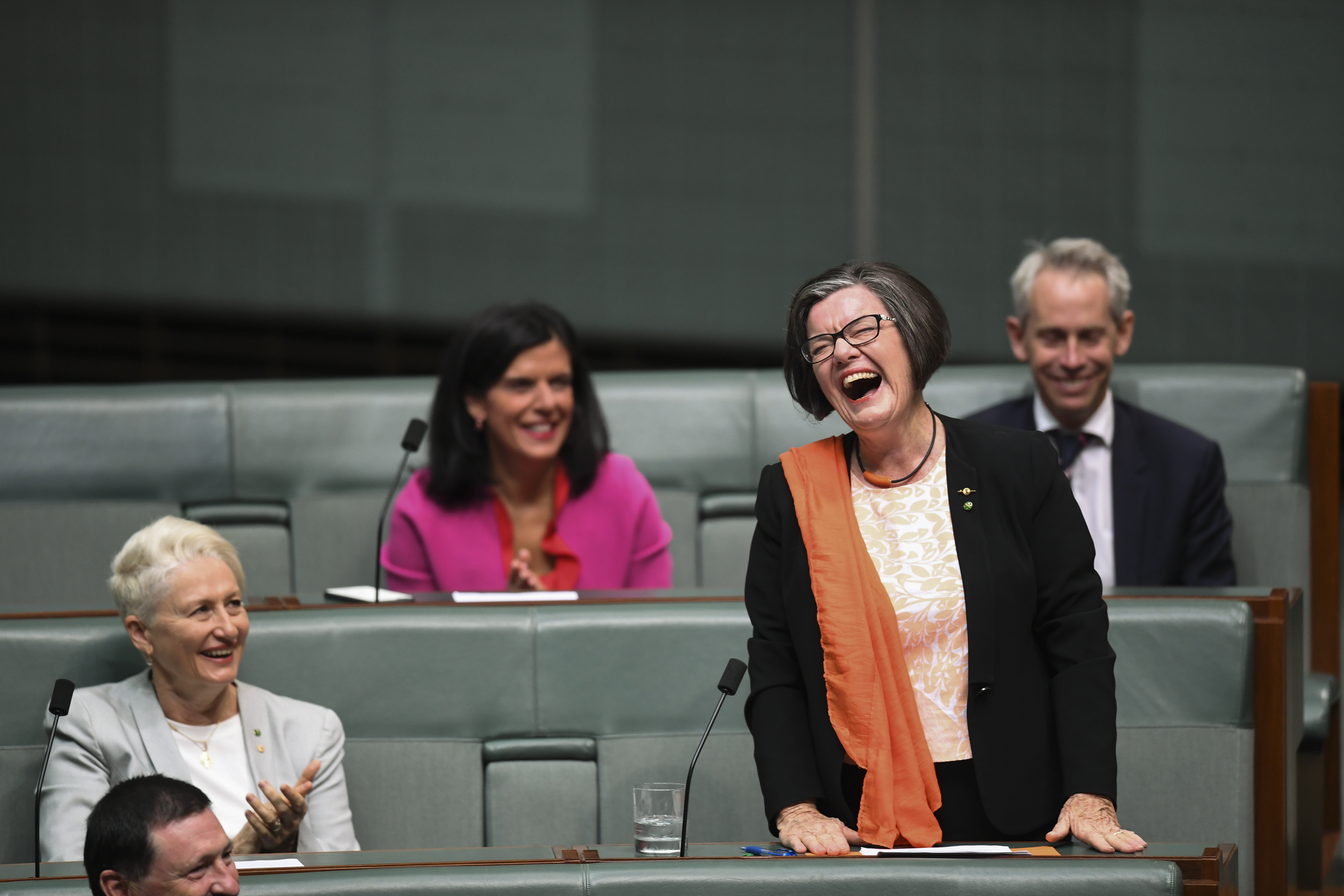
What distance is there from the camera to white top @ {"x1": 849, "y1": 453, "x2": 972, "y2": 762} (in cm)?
155

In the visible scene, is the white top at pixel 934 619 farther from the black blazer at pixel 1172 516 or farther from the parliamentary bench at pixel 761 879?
the black blazer at pixel 1172 516

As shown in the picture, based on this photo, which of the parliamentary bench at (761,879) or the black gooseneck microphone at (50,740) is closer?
the parliamentary bench at (761,879)

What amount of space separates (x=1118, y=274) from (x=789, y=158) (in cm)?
311

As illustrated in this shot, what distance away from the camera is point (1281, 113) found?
5461mm

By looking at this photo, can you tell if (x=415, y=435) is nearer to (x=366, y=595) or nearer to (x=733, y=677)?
(x=366, y=595)

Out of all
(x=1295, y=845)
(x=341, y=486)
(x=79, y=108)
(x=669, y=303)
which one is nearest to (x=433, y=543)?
(x=341, y=486)

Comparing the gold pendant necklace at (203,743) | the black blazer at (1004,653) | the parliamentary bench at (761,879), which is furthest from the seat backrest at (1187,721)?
the gold pendant necklace at (203,743)

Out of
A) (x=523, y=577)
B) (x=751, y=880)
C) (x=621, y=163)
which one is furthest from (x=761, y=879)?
(x=621, y=163)

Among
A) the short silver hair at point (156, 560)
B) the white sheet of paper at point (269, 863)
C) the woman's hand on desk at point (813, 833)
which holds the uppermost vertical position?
the short silver hair at point (156, 560)

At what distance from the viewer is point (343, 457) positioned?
3043 millimetres

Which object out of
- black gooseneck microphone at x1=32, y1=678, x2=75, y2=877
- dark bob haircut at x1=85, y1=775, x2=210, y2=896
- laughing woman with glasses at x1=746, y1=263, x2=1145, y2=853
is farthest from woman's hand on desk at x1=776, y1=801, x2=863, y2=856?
black gooseneck microphone at x1=32, y1=678, x2=75, y2=877

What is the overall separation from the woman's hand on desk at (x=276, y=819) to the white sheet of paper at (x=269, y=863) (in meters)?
0.29

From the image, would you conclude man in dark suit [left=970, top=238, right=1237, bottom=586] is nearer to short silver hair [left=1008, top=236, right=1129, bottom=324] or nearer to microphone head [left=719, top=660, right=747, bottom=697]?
short silver hair [left=1008, top=236, right=1129, bottom=324]

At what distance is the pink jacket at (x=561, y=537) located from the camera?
2621 mm
